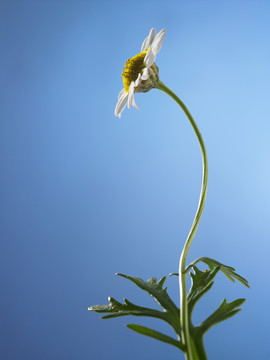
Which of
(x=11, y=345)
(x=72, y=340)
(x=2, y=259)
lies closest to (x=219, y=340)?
(x=72, y=340)

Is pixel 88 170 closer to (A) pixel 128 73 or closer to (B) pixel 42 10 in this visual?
(B) pixel 42 10

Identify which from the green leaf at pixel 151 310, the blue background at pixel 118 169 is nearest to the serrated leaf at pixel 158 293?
the green leaf at pixel 151 310

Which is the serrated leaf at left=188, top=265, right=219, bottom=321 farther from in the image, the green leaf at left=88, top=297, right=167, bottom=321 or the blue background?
the blue background

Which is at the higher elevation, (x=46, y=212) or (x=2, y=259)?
(x=46, y=212)

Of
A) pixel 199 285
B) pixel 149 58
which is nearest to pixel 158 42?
pixel 149 58

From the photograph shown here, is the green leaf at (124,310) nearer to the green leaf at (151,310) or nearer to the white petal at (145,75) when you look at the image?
the green leaf at (151,310)

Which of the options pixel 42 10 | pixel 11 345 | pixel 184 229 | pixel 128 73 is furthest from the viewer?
pixel 42 10
